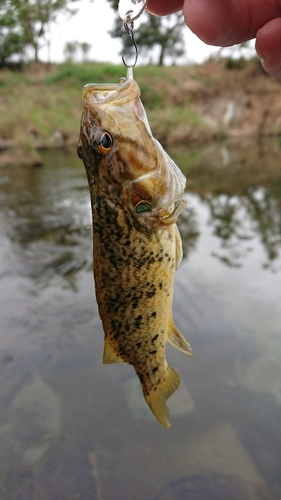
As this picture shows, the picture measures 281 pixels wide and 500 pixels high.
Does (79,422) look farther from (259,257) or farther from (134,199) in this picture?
(259,257)

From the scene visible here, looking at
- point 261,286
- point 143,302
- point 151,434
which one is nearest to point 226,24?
point 143,302

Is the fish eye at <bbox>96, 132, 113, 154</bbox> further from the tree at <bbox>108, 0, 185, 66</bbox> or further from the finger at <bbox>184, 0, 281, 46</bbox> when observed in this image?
the tree at <bbox>108, 0, 185, 66</bbox>

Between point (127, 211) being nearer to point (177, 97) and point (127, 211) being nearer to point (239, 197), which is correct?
point (239, 197)

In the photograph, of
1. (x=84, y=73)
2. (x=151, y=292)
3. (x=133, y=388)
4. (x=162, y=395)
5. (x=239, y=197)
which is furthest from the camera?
(x=84, y=73)

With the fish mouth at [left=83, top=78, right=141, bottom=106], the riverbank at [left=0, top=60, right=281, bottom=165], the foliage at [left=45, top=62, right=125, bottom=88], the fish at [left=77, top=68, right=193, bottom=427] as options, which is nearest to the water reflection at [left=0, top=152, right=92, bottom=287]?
the fish at [left=77, top=68, right=193, bottom=427]

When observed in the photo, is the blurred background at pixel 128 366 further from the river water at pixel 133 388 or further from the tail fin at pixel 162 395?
the tail fin at pixel 162 395

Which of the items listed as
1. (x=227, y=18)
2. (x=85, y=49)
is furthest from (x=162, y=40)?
(x=227, y=18)

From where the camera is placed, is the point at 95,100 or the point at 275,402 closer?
the point at 95,100
